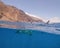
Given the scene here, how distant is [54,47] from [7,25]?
748 inches

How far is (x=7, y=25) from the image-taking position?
54.2 ft

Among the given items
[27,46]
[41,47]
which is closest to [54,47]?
[41,47]

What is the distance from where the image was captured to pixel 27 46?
33844 mm

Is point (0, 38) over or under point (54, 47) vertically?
over

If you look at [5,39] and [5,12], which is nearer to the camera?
[5,12]

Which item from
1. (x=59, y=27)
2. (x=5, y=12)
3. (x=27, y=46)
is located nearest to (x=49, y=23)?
(x=59, y=27)

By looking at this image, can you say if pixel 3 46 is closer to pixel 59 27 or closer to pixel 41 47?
pixel 41 47

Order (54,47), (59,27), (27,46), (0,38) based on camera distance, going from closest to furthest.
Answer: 1. (59,27)
2. (0,38)
3. (54,47)
4. (27,46)

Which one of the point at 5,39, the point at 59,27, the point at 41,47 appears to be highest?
the point at 59,27

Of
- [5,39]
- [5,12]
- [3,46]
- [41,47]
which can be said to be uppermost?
[5,12]

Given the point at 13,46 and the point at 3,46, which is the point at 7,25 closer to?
the point at 3,46

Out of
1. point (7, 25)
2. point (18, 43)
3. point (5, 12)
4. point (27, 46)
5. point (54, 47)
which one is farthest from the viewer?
point (27, 46)

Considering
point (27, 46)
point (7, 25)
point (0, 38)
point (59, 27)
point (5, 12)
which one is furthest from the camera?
point (27, 46)

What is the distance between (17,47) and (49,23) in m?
16.4
